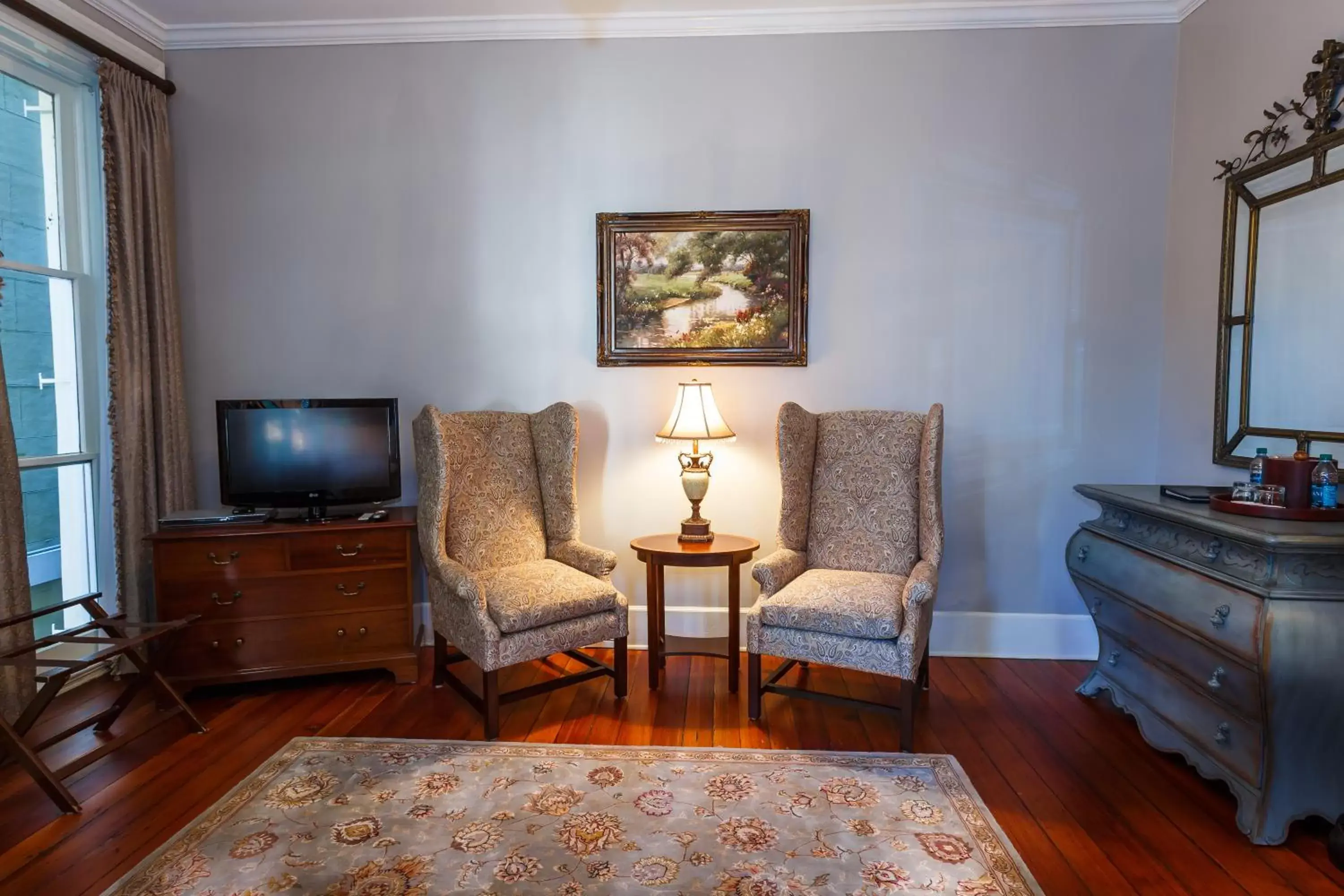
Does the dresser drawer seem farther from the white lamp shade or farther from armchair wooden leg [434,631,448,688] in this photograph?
the white lamp shade

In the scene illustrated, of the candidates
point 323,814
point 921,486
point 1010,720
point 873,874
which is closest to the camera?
point 873,874

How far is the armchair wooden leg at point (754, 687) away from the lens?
9.12 feet

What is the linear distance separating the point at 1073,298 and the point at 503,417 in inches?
105

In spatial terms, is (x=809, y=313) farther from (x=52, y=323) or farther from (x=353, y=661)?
(x=52, y=323)

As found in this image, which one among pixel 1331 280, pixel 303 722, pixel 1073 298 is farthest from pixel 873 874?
pixel 1073 298

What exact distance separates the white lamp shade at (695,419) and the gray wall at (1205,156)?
1945 millimetres

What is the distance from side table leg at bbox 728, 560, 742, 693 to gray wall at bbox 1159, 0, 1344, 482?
1.97m

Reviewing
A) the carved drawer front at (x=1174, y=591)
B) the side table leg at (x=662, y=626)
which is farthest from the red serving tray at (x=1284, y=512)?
the side table leg at (x=662, y=626)

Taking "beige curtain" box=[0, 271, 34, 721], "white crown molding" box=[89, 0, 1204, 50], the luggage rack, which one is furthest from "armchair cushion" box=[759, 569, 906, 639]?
"beige curtain" box=[0, 271, 34, 721]

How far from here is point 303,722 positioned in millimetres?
2816

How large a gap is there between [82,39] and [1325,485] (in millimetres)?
4729

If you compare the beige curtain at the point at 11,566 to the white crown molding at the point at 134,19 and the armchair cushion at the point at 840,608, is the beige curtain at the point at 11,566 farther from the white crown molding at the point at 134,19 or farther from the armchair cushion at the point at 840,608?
the armchair cushion at the point at 840,608

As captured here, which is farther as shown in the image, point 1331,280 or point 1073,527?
point 1073,527

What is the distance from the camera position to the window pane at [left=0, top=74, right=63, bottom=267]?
291cm
